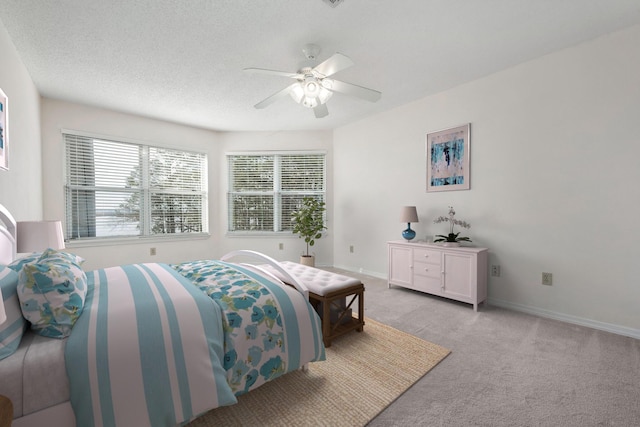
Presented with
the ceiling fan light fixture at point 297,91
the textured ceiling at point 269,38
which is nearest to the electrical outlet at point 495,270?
the textured ceiling at point 269,38

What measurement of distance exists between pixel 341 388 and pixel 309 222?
3163 mm

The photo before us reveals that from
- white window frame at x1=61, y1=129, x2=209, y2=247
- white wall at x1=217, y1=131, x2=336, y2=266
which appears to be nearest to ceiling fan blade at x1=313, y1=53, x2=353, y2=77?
white wall at x1=217, y1=131, x2=336, y2=266

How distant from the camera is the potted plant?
4676 millimetres

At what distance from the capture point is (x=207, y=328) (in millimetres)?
1346

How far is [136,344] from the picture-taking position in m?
1.15

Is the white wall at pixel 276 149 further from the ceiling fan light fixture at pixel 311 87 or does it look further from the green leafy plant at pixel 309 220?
the ceiling fan light fixture at pixel 311 87

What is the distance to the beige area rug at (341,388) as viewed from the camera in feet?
4.69

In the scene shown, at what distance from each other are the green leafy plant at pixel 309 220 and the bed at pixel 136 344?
2966mm

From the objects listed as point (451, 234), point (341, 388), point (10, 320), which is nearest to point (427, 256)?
point (451, 234)

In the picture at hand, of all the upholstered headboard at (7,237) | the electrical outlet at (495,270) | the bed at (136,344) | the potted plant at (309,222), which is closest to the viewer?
the bed at (136,344)

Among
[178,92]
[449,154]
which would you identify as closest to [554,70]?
[449,154]

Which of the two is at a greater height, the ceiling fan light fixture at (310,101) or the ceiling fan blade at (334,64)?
the ceiling fan blade at (334,64)

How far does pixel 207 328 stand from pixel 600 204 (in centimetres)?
330

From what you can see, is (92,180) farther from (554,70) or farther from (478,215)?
(554,70)
